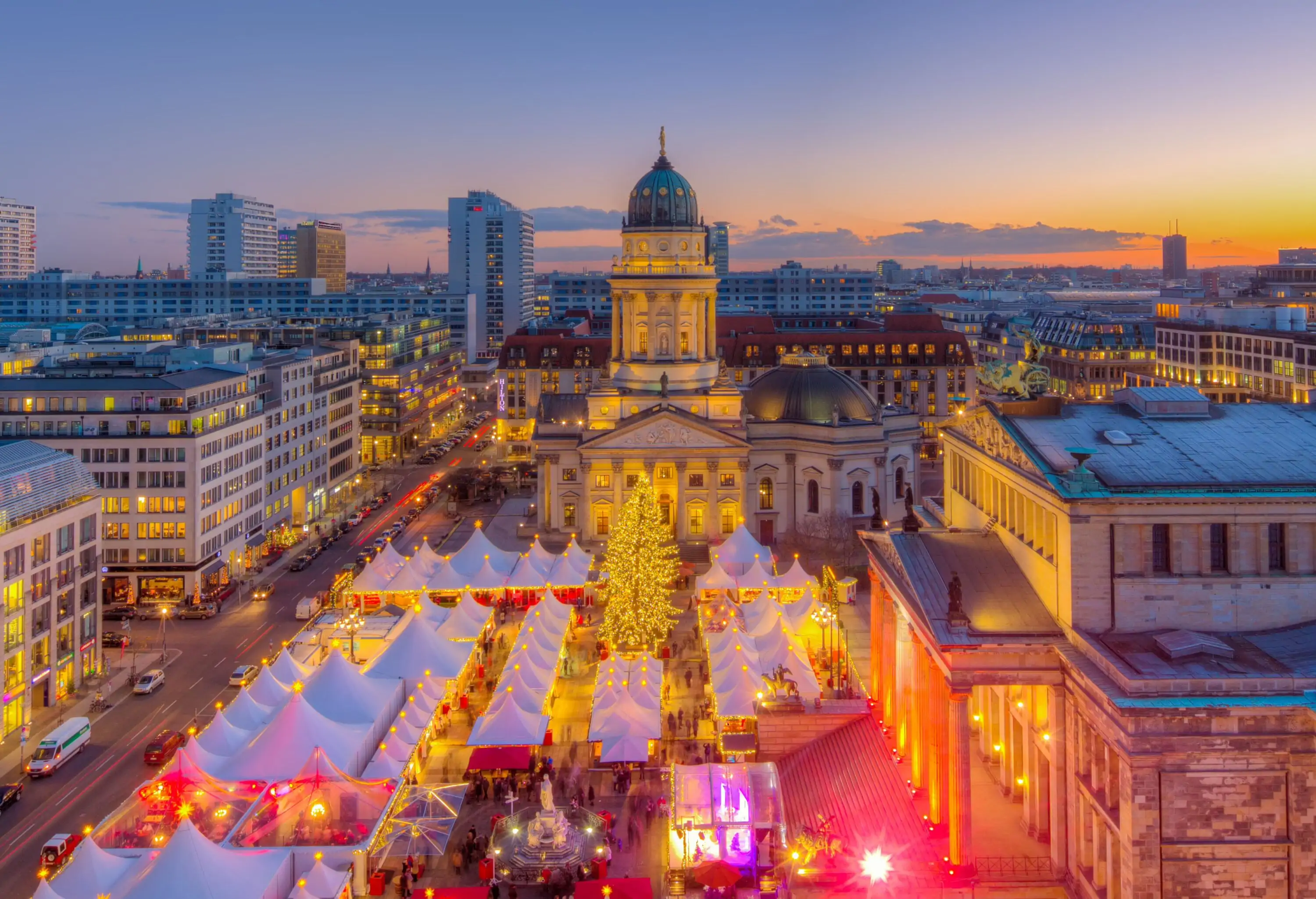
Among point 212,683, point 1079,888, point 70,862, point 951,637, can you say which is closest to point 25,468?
point 212,683

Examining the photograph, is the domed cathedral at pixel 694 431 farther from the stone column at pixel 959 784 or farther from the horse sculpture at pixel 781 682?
the stone column at pixel 959 784

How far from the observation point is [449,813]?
44938mm

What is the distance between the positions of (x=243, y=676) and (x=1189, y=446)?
51.3m

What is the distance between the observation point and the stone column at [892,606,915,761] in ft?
161

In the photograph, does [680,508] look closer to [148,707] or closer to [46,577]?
[148,707]

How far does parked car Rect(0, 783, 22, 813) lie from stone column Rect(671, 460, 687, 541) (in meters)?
60.2

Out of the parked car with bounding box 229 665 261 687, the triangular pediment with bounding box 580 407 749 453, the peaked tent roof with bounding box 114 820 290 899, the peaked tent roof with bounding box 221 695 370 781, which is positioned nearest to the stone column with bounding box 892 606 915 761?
the peaked tent roof with bounding box 221 695 370 781

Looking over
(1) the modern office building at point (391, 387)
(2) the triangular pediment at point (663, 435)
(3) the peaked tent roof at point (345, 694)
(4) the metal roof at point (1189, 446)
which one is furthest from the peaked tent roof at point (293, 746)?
(1) the modern office building at point (391, 387)

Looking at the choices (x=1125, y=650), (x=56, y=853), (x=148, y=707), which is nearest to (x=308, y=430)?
(x=148, y=707)

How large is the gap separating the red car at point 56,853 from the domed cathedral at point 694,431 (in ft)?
200

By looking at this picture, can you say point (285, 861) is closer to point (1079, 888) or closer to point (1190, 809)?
point (1079, 888)

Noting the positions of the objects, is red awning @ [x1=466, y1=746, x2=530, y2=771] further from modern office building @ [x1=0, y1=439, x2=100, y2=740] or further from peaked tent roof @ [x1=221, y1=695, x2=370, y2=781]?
modern office building @ [x1=0, y1=439, x2=100, y2=740]

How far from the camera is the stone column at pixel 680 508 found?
10194 cm

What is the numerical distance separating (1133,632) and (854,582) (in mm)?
41455
